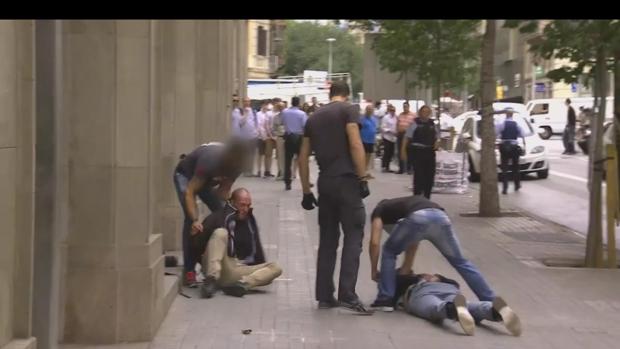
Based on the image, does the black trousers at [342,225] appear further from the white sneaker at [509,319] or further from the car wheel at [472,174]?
the car wheel at [472,174]

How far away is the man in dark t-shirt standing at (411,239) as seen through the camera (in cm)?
815

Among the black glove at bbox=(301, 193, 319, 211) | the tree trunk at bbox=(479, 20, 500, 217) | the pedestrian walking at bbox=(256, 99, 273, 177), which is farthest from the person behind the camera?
the pedestrian walking at bbox=(256, 99, 273, 177)

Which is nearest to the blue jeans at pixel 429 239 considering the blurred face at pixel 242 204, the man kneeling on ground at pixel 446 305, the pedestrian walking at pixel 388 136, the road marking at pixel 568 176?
the man kneeling on ground at pixel 446 305

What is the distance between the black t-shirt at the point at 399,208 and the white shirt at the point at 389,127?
18.0m

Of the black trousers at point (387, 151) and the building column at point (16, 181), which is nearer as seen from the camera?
the building column at point (16, 181)

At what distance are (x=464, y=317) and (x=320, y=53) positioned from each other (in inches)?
2274

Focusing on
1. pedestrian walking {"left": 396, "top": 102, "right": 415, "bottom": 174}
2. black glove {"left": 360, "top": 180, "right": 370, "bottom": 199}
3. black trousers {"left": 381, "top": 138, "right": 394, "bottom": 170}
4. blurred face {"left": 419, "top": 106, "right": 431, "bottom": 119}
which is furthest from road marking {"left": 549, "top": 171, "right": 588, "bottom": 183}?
black glove {"left": 360, "top": 180, "right": 370, "bottom": 199}

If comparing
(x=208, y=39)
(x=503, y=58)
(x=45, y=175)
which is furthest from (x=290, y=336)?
(x=503, y=58)

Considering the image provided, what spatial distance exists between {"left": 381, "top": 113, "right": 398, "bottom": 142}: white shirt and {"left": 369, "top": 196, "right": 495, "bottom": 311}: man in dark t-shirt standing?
59.1ft

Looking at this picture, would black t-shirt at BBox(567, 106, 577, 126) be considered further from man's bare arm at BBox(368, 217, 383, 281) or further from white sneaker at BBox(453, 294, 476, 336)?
white sneaker at BBox(453, 294, 476, 336)

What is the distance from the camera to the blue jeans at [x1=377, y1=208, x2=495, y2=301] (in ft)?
26.7

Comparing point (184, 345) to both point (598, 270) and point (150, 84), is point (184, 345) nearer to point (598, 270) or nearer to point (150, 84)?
point (150, 84)

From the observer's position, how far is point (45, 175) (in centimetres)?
534

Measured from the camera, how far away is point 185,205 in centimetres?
878
